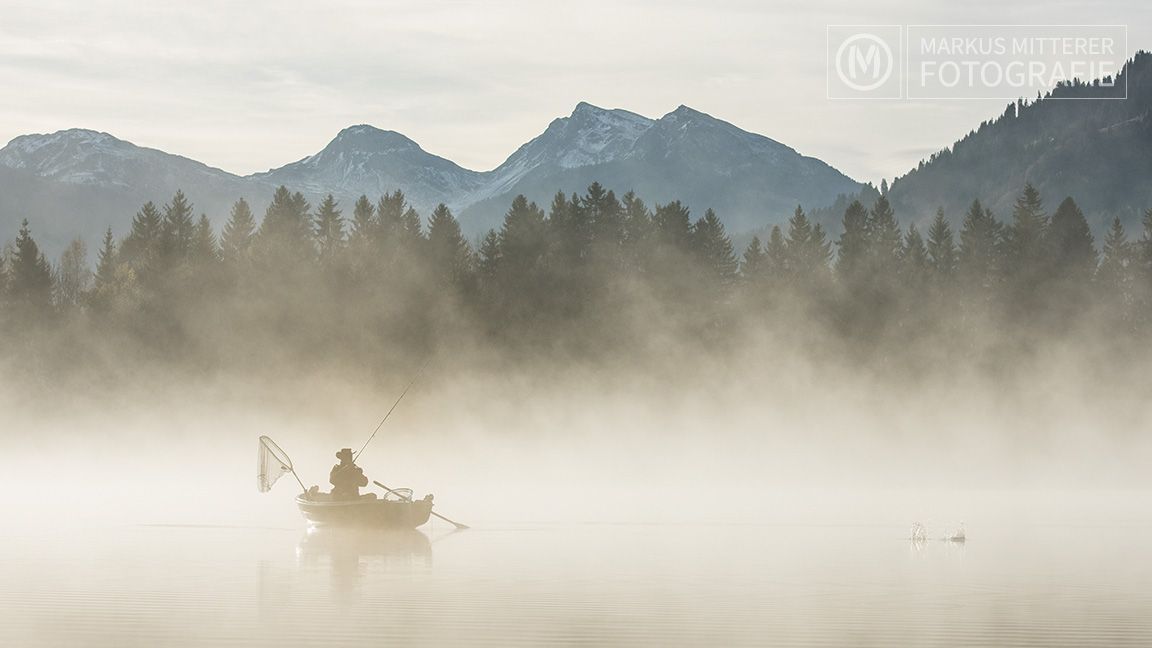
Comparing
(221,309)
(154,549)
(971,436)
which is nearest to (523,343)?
(221,309)

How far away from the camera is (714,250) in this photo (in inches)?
4491

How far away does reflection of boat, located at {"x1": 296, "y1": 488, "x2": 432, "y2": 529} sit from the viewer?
45.0 m

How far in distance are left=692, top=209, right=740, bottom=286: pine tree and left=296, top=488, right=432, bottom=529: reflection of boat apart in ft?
225

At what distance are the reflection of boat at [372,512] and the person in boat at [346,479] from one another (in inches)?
8.4

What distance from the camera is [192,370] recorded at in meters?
109

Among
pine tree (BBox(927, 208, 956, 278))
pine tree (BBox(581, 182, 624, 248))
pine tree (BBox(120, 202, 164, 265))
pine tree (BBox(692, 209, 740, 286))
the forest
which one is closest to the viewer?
the forest

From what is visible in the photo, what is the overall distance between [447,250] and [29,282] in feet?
95.1

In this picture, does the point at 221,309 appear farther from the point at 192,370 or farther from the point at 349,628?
the point at 349,628

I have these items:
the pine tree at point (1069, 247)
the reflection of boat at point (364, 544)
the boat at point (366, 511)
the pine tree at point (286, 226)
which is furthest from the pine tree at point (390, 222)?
the boat at point (366, 511)

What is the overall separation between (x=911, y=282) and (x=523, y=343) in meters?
25.6

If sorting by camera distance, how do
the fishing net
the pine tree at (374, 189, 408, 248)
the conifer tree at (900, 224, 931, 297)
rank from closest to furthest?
the fishing net, the conifer tree at (900, 224, 931, 297), the pine tree at (374, 189, 408, 248)

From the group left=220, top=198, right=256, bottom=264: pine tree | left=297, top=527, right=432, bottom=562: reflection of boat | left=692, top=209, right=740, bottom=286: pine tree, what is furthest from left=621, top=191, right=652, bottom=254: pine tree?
left=297, top=527, right=432, bottom=562: reflection of boat

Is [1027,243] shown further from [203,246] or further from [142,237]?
[142,237]

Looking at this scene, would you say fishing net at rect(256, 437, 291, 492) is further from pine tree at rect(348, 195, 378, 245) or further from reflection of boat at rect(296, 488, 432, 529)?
pine tree at rect(348, 195, 378, 245)
